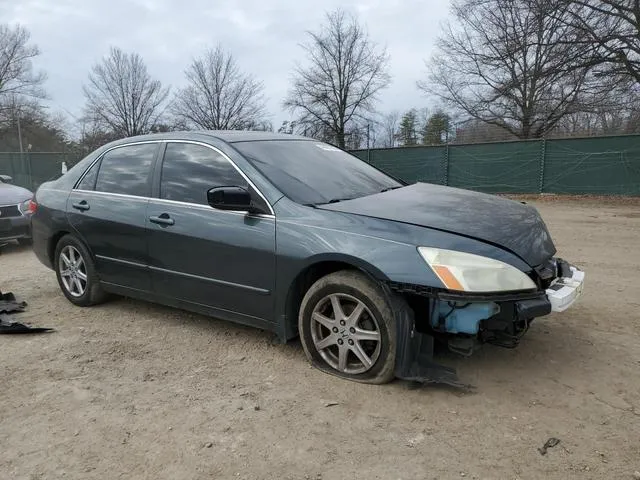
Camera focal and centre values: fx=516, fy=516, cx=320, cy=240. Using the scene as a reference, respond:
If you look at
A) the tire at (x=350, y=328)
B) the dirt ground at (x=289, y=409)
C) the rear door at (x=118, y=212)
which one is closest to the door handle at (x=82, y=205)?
the rear door at (x=118, y=212)

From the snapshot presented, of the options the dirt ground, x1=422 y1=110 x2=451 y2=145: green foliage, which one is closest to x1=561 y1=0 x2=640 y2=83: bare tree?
x1=422 y1=110 x2=451 y2=145: green foliage

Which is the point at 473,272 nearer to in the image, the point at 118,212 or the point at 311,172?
the point at 311,172

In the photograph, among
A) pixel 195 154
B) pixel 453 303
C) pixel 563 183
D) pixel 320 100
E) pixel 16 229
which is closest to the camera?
pixel 453 303

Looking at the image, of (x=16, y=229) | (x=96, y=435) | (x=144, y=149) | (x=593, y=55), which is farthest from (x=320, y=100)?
(x=96, y=435)

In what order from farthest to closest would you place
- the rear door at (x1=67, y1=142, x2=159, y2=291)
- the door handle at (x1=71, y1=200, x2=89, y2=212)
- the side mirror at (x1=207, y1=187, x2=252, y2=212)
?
the door handle at (x1=71, y1=200, x2=89, y2=212)
the rear door at (x1=67, y1=142, x2=159, y2=291)
the side mirror at (x1=207, y1=187, x2=252, y2=212)

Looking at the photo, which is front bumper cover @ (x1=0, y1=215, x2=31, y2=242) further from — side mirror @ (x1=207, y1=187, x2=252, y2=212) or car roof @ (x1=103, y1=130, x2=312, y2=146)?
side mirror @ (x1=207, y1=187, x2=252, y2=212)

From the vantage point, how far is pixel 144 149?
4582mm

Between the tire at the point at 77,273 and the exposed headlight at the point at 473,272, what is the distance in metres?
3.39

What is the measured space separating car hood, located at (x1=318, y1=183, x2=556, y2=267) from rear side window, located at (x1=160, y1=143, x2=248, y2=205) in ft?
2.82

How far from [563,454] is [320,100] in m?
34.7

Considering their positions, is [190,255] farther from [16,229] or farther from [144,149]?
[16,229]

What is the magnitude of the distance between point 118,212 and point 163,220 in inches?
24.5

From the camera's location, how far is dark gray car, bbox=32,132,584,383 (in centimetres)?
305

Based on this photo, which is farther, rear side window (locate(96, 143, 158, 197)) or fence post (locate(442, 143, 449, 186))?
fence post (locate(442, 143, 449, 186))
